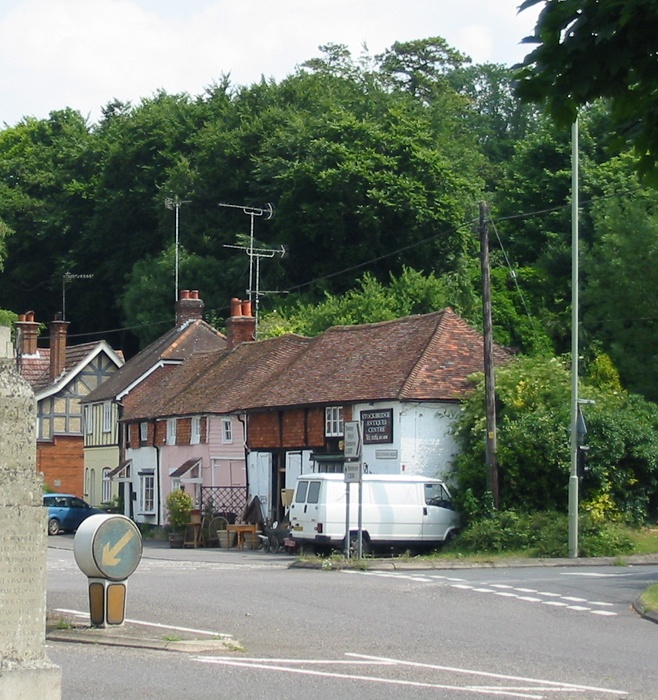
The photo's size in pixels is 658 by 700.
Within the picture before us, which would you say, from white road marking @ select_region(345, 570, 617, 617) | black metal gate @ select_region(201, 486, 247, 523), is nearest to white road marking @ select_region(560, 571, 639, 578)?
white road marking @ select_region(345, 570, 617, 617)

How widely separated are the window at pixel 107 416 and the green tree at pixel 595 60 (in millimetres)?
53483

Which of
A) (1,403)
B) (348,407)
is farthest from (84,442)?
(1,403)

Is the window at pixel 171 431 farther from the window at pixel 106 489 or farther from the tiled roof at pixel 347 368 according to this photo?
the window at pixel 106 489

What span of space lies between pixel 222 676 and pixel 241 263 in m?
54.0

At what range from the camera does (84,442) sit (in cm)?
6300

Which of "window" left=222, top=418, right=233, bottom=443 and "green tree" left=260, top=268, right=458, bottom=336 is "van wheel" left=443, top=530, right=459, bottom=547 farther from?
"green tree" left=260, top=268, right=458, bottom=336

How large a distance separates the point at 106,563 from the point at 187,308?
1747 inches

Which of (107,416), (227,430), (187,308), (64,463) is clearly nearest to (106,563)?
(227,430)

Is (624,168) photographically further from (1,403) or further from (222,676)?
(1,403)

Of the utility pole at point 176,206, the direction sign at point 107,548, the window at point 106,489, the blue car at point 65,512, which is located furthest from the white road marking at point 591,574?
the utility pole at point 176,206

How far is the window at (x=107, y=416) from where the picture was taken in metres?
58.9

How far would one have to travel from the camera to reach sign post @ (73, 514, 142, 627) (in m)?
15.2

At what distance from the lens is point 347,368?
135ft

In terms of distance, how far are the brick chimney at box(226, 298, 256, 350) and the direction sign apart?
36445 mm
